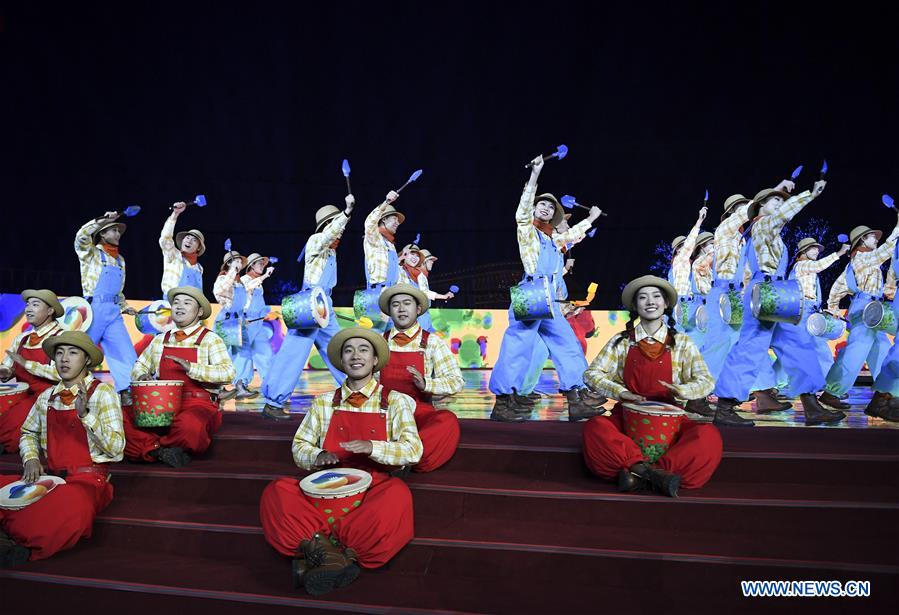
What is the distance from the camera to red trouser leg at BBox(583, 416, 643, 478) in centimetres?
364

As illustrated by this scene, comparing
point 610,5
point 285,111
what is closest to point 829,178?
point 610,5

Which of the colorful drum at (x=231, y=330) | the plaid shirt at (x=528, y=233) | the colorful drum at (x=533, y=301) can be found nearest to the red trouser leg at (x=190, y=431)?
the colorful drum at (x=533, y=301)

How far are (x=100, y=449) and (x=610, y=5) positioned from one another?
1185 cm

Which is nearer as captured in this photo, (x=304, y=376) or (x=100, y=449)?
(x=100, y=449)

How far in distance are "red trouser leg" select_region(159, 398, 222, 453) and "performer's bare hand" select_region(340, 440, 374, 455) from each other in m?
1.49

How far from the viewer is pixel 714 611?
8.83ft

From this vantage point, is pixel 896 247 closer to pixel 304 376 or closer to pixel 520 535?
pixel 520 535

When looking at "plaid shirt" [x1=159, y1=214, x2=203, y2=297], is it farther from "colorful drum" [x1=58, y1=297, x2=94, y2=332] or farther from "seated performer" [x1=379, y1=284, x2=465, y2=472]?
"seated performer" [x1=379, y1=284, x2=465, y2=472]

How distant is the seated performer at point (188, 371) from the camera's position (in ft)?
14.3

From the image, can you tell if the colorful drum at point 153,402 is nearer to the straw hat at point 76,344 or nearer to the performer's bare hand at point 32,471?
the straw hat at point 76,344

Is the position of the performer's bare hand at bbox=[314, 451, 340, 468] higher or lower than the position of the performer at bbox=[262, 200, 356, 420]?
lower

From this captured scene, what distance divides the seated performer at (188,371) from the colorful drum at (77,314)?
1.54 m

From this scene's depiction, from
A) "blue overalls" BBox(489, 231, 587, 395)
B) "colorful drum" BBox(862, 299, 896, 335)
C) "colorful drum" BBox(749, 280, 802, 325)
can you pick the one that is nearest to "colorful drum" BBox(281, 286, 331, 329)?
"blue overalls" BBox(489, 231, 587, 395)

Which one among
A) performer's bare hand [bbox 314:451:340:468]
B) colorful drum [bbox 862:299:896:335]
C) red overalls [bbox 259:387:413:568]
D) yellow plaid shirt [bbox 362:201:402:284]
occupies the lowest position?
red overalls [bbox 259:387:413:568]
